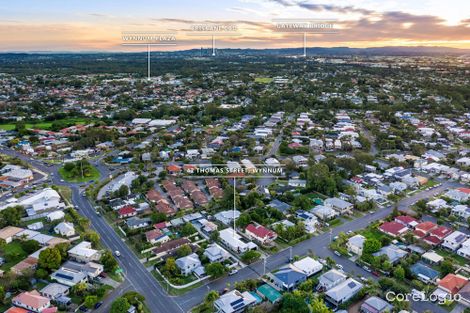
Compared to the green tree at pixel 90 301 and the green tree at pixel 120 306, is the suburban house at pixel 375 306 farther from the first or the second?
the green tree at pixel 90 301

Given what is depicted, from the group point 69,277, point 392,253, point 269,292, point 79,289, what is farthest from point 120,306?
point 392,253

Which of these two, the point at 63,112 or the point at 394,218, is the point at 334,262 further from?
the point at 63,112

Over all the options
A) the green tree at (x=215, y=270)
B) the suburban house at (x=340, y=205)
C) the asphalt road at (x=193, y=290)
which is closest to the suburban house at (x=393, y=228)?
the asphalt road at (x=193, y=290)

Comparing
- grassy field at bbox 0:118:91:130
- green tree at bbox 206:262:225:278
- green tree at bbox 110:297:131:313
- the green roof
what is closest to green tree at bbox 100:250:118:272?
green tree at bbox 110:297:131:313

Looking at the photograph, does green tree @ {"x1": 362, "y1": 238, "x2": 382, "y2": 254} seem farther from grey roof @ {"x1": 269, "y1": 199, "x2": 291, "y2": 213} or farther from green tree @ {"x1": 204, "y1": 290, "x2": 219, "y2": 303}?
green tree @ {"x1": 204, "y1": 290, "x2": 219, "y2": 303}

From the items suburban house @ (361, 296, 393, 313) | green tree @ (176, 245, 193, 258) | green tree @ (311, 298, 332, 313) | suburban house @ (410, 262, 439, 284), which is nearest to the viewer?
green tree @ (311, 298, 332, 313)

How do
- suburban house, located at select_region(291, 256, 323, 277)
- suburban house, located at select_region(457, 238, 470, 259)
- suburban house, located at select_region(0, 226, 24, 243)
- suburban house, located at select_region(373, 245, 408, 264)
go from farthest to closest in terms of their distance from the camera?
suburban house, located at select_region(0, 226, 24, 243)
suburban house, located at select_region(457, 238, 470, 259)
suburban house, located at select_region(373, 245, 408, 264)
suburban house, located at select_region(291, 256, 323, 277)

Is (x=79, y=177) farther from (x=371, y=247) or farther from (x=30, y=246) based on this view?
(x=371, y=247)

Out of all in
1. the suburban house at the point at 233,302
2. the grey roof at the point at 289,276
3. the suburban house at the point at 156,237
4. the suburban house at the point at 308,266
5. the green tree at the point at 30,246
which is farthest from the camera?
the suburban house at the point at 156,237
